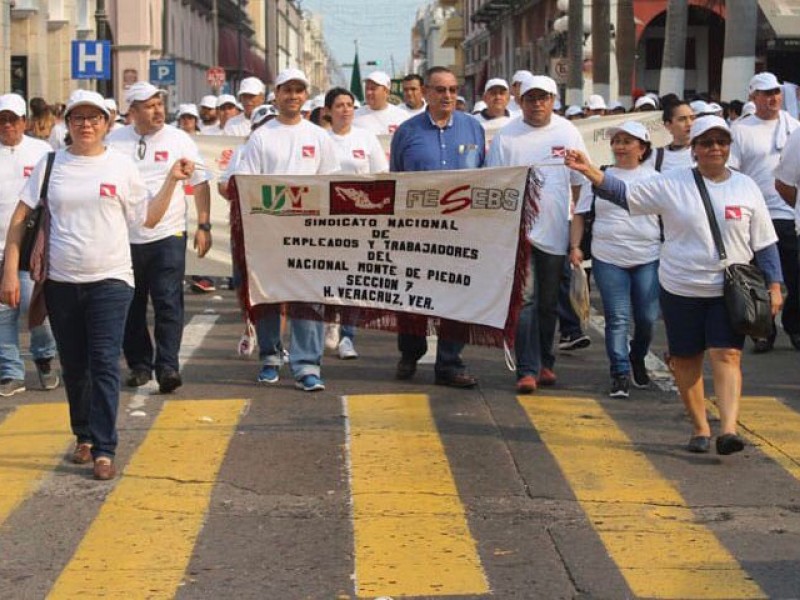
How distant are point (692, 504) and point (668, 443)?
149 centimetres

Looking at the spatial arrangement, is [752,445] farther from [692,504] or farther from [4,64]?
[4,64]

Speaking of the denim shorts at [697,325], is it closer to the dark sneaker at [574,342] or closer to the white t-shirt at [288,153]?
the white t-shirt at [288,153]

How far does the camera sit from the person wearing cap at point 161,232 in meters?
10.8

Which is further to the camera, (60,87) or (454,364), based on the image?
(60,87)

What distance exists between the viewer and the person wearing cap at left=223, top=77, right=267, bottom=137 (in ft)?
60.4

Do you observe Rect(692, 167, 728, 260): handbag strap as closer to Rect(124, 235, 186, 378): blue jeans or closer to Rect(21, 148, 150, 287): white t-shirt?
Rect(21, 148, 150, 287): white t-shirt

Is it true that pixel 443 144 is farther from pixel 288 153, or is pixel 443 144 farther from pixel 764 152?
pixel 764 152

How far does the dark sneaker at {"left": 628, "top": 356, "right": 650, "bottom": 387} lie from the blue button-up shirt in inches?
64.4

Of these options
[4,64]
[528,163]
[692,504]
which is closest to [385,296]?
[528,163]

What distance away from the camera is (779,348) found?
1305cm

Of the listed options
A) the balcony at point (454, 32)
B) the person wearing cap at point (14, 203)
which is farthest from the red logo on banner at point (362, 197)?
the balcony at point (454, 32)

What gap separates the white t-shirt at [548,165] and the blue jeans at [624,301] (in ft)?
1.24

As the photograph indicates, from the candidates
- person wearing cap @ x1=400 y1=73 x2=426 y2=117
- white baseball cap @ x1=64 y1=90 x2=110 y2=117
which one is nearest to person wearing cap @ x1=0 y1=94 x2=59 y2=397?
white baseball cap @ x1=64 y1=90 x2=110 y2=117

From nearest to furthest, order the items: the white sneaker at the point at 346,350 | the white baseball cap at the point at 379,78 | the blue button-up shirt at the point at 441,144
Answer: the blue button-up shirt at the point at 441,144 < the white sneaker at the point at 346,350 < the white baseball cap at the point at 379,78
